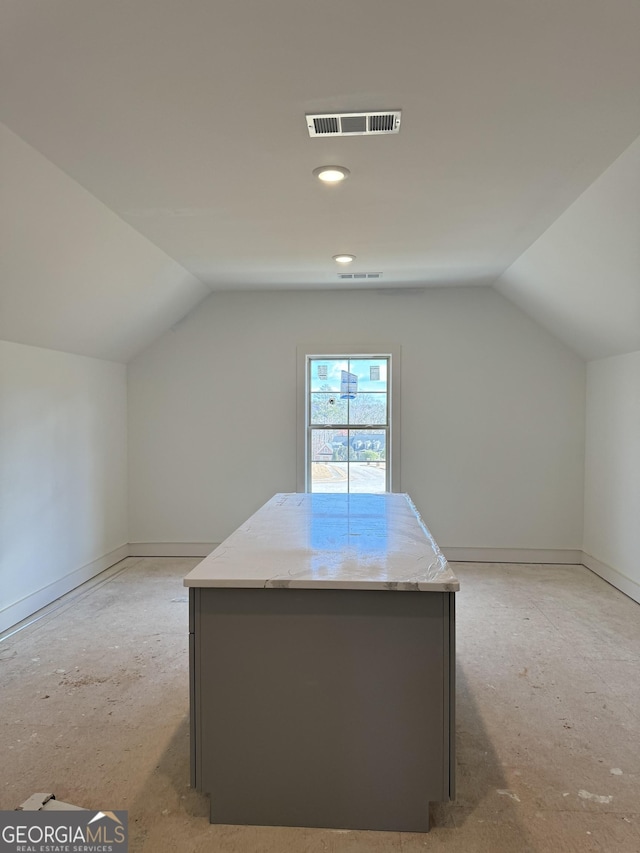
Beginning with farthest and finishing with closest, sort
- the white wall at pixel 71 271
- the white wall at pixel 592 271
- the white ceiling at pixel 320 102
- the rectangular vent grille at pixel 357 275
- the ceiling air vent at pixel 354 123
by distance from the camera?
the rectangular vent grille at pixel 357 275, the white wall at pixel 592 271, the white wall at pixel 71 271, the ceiling air vent at pixel 354 123, the white ceiling at pixel 320 102

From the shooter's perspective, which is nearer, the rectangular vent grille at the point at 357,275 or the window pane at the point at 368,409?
the rectangular vent grille at the point at 357,275

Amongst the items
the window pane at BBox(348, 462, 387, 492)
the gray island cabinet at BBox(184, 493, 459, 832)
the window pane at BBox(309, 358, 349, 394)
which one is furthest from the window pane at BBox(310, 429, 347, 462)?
the gray island cabinet at BBox(184, 493, 459, 832)

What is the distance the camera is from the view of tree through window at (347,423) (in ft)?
17.7

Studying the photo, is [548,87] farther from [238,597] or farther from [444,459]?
[444,459]

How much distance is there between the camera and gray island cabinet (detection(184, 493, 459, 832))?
6.07ft

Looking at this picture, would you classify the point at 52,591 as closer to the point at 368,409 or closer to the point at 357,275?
the point at 368,409

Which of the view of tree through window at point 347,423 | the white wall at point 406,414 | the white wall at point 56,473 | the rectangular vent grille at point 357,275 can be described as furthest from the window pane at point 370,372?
the white wall at point 56,473

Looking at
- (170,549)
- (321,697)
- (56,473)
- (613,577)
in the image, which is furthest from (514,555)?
(56,473)

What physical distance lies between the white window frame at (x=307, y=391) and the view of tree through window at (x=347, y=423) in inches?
2.4

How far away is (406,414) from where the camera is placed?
5258 millimetres

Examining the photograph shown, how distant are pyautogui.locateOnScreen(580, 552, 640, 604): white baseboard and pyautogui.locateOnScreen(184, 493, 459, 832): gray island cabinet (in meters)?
2.88

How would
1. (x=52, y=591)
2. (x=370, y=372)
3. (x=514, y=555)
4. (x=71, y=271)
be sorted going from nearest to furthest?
(x=71, y=271)
(x=52, y=591)
(x=514, y=555)
(x=370, y=372)

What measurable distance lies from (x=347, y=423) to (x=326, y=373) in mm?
505

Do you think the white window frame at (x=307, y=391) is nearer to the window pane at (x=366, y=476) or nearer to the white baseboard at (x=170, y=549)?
the window pane at (x=366, y=476)
